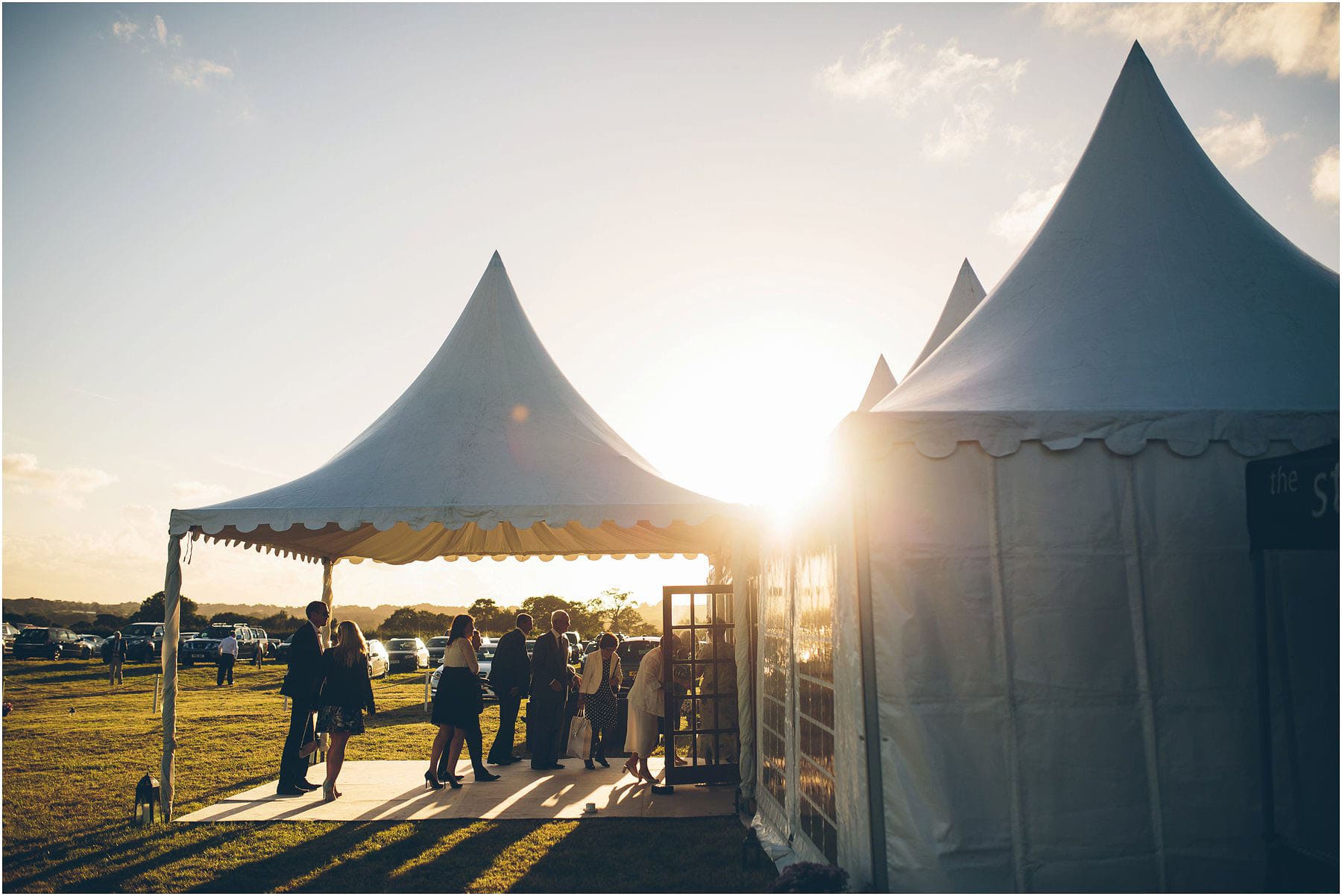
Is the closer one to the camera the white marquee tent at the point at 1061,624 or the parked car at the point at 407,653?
the white marquee tent at the point at 1061,624

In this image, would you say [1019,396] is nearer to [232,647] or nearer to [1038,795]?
[1038,795]

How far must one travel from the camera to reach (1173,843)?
402 cm

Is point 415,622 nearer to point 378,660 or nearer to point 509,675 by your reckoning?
point 378,660

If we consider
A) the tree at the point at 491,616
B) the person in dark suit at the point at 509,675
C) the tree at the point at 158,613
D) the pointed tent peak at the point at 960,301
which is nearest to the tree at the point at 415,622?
the tree at the point at 491,616

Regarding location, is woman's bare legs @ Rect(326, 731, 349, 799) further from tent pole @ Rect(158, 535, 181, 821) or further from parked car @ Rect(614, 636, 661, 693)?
parked car @ Rect(614, 636, 661, 693)

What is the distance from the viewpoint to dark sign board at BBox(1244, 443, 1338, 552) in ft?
11.7

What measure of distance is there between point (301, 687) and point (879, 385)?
30.5ft

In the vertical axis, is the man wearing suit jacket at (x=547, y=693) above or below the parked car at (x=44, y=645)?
above

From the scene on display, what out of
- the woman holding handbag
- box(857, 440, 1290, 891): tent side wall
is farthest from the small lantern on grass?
box(857, 440, 1290, 891): tent side wall

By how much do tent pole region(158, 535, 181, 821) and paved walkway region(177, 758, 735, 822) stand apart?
372mm

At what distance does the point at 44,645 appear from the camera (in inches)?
1241

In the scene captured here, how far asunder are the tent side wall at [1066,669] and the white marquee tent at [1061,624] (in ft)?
0.03

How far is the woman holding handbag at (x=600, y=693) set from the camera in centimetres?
1007

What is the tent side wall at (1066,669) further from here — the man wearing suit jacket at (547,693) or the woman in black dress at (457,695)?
the man wearing suit jacket at (547,693)
